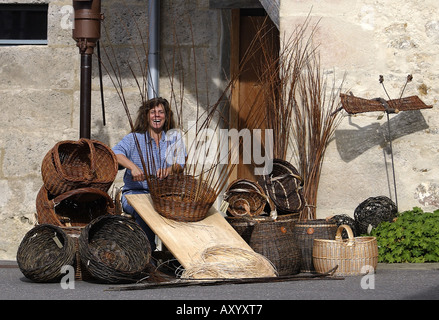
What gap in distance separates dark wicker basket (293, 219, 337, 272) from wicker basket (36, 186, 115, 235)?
4.61ft

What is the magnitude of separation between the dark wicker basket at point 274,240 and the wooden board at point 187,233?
0.17 m

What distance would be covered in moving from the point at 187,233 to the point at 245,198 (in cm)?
72

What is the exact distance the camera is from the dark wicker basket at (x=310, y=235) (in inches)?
241

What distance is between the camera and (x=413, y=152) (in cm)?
685

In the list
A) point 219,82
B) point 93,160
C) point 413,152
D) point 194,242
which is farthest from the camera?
point 219,82

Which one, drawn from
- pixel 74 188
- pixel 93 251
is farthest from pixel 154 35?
pixel 93 251

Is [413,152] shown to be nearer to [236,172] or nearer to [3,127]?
[236,172]

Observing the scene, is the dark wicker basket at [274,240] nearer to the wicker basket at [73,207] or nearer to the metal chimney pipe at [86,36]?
the wicker basket at [73,207]

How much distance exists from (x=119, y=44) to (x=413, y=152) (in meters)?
2.87

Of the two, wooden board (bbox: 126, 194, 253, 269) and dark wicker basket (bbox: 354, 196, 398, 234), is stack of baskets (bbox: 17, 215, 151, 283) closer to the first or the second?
wooden board (bbox: 126, 194, 253, 269)

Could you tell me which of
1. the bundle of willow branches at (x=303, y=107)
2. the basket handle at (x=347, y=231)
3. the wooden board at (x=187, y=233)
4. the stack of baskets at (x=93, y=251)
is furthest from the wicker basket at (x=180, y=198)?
the bundle of willow branches at (x=303, y=107)

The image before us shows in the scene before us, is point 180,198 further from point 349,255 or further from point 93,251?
point 349,255

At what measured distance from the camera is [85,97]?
23.1ft

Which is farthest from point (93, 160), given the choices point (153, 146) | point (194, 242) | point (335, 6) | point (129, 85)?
point (335, 6)
